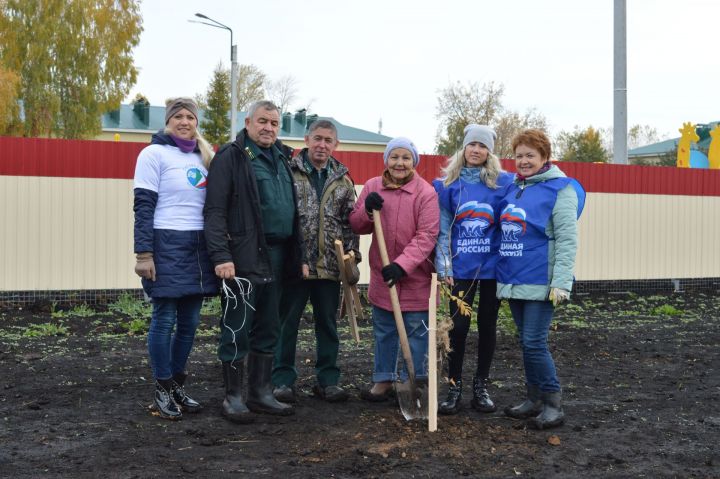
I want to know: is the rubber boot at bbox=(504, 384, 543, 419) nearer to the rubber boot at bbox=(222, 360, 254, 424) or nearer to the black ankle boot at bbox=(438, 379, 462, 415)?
the black ankle boot at bbox=(438, 379, 462, 415)

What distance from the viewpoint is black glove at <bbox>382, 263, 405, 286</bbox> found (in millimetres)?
4652

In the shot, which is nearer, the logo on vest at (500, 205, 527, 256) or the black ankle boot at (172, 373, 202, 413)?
the logo on vest at (500, 205, 527, 256)

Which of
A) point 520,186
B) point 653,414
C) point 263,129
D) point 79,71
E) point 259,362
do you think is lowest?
point 653,414

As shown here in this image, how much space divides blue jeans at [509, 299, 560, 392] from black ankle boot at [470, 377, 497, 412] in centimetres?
39

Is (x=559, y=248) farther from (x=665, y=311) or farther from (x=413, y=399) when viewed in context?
(x=665, y=311)

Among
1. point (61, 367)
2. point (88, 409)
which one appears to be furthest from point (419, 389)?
point (61, 367)

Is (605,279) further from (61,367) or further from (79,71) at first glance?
(79,71)

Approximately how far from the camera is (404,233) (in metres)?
4.96

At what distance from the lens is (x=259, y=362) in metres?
4.84

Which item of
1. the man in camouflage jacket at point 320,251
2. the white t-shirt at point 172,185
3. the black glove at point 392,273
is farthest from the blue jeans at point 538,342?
the white t-shirt at point 172,185

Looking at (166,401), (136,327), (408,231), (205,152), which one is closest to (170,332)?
(166,401)

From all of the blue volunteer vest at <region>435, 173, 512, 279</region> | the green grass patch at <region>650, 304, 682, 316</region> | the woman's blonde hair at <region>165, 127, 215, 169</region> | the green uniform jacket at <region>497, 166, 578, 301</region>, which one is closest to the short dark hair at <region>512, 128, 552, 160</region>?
the green uniform jacket at <region>497, 166, 578, 301</region>

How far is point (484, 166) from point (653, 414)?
187 cm

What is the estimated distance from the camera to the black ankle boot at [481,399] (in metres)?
5.00
